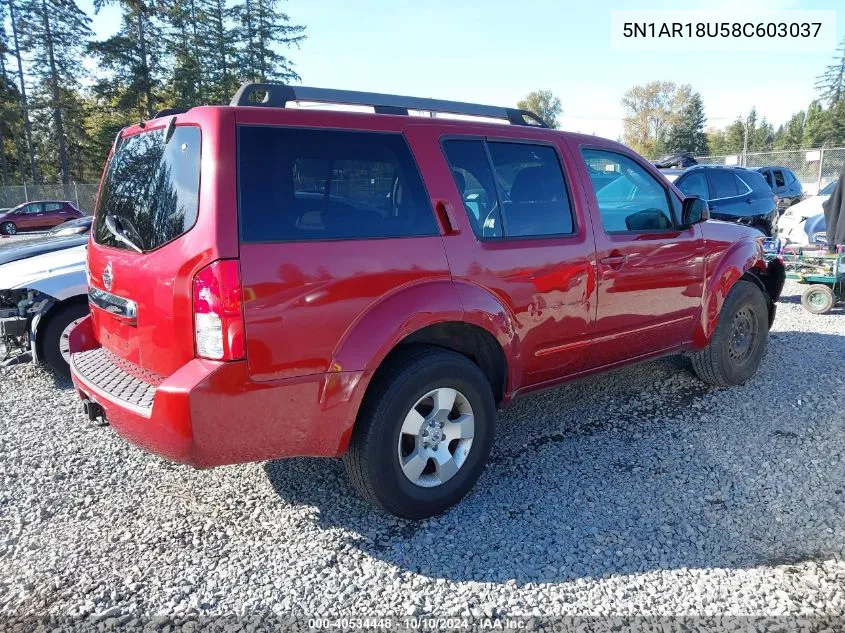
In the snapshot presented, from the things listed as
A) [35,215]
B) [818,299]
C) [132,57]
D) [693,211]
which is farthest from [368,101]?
[132,57]

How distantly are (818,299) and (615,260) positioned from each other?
5267mm

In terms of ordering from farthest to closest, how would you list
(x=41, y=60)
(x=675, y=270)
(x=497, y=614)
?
(x=41, y=60)
(x=675, y=270)
(x=497, y=614)

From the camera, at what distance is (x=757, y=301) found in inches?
188

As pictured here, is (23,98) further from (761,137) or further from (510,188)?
(761,137)

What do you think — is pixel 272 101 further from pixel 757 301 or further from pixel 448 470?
pixel 757 301

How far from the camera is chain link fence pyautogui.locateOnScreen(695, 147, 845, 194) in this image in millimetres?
24250

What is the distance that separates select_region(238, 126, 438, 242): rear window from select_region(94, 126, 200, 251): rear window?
9.4 inches

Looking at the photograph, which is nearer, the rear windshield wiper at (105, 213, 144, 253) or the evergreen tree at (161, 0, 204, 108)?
the rear windshield wiper at (105, 213, 144, 253)

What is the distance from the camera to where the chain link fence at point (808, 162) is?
24.2 metres

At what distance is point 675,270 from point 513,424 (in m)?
1.53

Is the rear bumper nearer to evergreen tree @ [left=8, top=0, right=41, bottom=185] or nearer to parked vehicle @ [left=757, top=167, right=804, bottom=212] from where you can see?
parked vehicle @ [left=757, top=167, right=804, bottom=212]

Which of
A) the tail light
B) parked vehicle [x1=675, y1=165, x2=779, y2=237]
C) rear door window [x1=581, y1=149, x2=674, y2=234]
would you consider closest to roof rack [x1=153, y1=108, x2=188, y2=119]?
the tail light

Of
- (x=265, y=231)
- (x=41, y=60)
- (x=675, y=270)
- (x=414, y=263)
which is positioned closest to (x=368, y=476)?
(x=414, y=263)

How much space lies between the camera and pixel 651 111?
2753 inches
